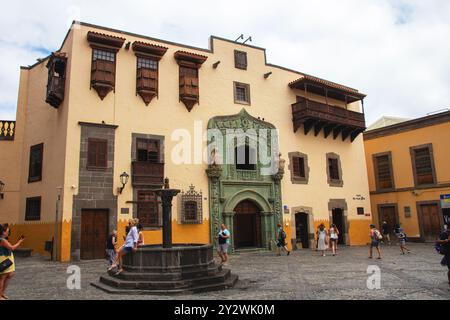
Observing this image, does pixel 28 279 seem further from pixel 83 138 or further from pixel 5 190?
pixel 5 190

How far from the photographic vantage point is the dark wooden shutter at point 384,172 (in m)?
28.9

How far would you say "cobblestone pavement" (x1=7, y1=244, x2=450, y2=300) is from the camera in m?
8.85

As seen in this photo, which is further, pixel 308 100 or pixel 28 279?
pixel 308 100

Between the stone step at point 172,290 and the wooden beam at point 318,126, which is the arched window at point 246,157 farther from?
the stone step at point 172,290

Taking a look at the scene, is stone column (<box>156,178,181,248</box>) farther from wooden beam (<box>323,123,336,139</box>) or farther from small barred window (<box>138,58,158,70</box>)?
wooden beam (<box>323,123,336,139</box>)

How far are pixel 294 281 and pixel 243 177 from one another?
1082cm

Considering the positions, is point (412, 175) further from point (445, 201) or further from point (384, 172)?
point (445, 201)

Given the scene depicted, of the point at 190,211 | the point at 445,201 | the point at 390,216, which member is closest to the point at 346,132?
the point at 390,216

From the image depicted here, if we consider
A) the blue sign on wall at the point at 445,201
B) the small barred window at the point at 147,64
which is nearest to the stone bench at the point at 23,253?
the small barred window at the point at 147,64

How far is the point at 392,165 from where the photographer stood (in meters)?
28.6

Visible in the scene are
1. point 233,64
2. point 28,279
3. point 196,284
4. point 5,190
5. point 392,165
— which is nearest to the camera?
point 196,284
